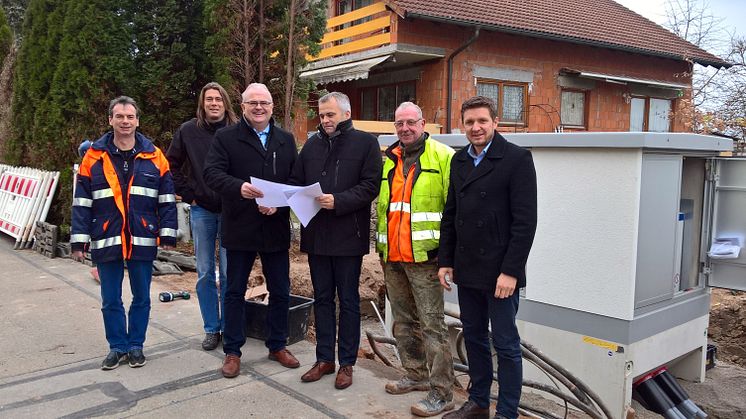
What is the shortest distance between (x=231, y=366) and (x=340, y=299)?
38.2 inches

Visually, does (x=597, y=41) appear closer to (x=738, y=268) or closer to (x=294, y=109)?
(x=294, y=109)

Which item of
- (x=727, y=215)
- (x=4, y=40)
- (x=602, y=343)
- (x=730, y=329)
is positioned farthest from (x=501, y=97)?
(x=4, y=40)

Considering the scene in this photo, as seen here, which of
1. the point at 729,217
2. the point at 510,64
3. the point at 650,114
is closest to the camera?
the point at 729,217

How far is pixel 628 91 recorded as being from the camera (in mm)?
17000

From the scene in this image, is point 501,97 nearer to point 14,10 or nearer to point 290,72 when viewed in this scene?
point 290,72

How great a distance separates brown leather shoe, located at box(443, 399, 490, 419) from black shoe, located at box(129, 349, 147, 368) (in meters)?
2.35

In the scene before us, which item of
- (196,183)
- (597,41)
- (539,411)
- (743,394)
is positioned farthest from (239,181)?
(597,41)

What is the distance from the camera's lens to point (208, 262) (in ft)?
15.5

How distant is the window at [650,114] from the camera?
685 inches

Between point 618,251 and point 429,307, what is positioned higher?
point 618,251

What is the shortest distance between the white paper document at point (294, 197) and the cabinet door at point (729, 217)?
4.32 metres

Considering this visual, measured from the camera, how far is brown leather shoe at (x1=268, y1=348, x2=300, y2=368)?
443 cm

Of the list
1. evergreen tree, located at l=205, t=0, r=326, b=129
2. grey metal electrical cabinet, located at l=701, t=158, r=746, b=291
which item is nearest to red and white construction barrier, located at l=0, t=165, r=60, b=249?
evergreen tree, located at l=205, t=0, r=326, b=129

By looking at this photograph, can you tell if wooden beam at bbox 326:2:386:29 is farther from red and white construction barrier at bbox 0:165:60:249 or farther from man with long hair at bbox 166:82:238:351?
man with long hair at bbox 166:82:238:351
